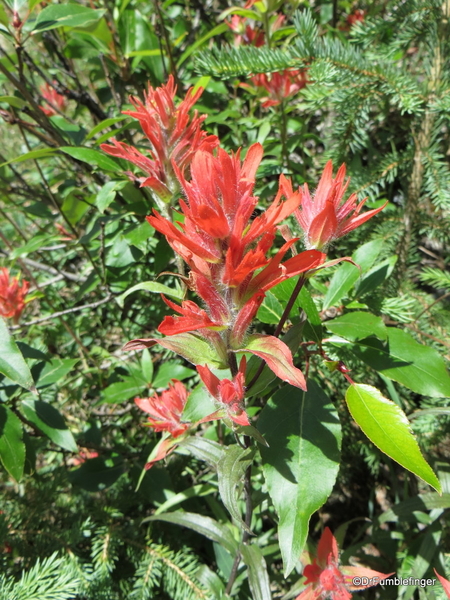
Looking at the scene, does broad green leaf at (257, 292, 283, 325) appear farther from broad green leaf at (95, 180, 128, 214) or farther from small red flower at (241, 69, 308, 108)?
small red flower at (241, 69, 308, 108)

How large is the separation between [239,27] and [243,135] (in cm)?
38

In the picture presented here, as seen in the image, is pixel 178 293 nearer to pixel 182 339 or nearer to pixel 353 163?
pixel 182 339

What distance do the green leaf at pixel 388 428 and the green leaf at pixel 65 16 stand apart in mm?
1118

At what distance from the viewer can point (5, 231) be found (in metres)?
2.49

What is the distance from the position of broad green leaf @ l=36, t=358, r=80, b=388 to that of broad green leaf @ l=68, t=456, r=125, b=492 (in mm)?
286

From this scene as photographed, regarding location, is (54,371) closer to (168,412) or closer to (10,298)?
(10,298)

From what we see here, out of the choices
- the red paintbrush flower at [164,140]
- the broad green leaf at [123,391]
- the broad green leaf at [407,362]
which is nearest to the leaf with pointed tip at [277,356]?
the broad green leaf at [407,362]

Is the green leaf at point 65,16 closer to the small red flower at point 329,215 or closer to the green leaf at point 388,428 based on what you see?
the small red flower at point 329,215

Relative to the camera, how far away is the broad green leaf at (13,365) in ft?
2.77

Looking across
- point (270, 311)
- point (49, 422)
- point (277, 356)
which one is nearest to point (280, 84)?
point (270, 311)

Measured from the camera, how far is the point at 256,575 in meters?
0.90

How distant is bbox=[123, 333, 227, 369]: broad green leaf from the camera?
25.8 inches

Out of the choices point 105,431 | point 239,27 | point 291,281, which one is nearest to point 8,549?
point 105,431

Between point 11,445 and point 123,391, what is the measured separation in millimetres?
378
